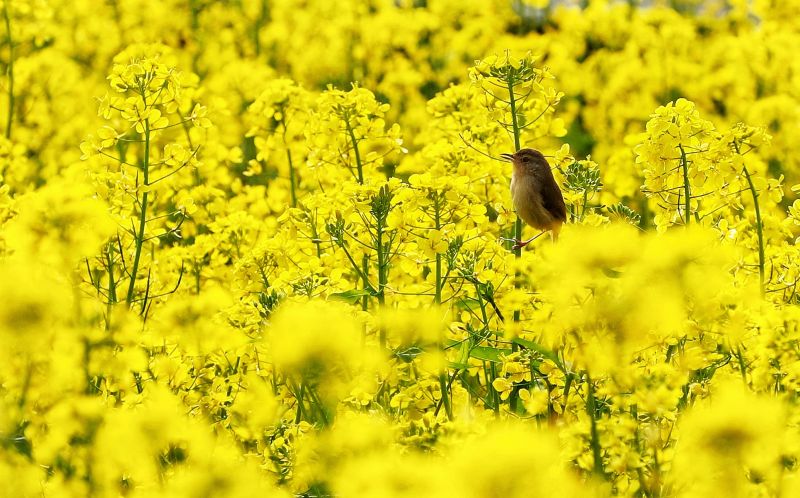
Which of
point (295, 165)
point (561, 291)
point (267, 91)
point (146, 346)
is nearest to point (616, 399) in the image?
point (561, 291)

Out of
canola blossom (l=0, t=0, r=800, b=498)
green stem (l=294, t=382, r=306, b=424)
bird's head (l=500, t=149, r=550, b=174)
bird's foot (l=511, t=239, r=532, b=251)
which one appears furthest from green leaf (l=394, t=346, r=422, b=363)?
bird's head (l=500, t=149, r=550, b=174)

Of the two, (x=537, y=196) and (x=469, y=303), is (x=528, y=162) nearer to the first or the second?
(x=537, y=196)

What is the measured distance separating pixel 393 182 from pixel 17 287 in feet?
3.94

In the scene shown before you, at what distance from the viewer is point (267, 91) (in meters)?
4.98

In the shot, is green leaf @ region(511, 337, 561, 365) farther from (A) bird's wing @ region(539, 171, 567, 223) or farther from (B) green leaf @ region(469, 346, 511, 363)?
(A) bird's wing @ region(539, 171, 567, 223)

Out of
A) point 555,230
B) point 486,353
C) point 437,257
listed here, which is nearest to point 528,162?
point 555,230

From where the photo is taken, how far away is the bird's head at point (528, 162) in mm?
3758

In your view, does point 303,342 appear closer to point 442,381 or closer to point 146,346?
point 442,381

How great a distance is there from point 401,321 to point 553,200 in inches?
29.6

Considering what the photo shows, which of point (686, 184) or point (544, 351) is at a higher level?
point (686, 184)

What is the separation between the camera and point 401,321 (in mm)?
3172

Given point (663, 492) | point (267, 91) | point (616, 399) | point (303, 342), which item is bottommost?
point (663, 492)

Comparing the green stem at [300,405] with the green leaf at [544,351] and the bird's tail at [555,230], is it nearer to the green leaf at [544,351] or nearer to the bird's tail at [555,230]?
the green leaf at [544,351]

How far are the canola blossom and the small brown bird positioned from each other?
5 centimetres
